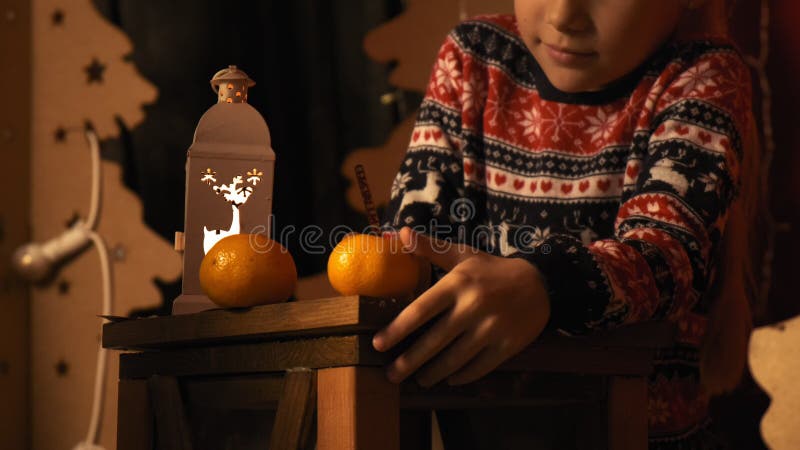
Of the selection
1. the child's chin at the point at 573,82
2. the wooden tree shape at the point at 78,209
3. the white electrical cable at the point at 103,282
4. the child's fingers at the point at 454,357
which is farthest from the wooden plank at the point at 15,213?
the child's fingers at the point at 454,357

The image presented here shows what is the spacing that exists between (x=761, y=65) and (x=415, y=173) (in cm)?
62

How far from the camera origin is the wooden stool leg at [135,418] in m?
0.98

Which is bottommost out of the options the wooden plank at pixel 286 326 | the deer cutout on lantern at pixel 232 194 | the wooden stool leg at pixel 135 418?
the wooden stool leg at pixel 135 418

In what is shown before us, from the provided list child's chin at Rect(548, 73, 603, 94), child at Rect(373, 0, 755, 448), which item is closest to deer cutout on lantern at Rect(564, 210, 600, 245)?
child at Rect(373, 0, 755, 448)

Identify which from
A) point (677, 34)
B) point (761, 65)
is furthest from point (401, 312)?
point (761, 65)

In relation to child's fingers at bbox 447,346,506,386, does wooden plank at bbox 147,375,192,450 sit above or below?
below

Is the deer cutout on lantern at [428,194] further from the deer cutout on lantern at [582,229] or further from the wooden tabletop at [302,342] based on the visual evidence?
the wooden tabletop at [302,342]

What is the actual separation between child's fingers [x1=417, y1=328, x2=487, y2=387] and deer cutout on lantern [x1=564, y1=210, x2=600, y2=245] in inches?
18.7

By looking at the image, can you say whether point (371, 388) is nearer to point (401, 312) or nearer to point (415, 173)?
point (401, 312)

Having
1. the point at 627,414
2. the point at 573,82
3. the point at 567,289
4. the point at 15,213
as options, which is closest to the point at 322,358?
the point at 567,289

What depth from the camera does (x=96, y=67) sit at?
68.9 inches

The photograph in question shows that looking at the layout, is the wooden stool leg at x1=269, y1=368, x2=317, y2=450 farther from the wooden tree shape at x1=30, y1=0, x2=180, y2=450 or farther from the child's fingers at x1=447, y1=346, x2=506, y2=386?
the wooden tree shape at x1=30, y1=0, x2=180, y2=450

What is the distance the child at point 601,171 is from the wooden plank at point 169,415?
29 centimetres

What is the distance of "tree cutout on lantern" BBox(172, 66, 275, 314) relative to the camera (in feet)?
3.43
